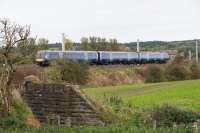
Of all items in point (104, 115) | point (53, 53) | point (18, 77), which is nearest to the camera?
point (104, 115)

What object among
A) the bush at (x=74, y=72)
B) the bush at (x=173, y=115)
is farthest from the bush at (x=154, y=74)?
the bush at (x=173, y=115)

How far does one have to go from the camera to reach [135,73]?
253ft

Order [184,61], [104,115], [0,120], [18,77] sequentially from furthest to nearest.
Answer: [184,61] → [18,77] → [104,115] → [0,120]

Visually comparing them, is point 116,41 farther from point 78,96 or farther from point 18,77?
point 78,96

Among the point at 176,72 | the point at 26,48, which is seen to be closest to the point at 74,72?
the point at 176,72

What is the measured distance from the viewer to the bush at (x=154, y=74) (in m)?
76.4

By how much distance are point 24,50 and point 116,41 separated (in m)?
100

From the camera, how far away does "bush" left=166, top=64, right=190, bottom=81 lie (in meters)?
78.9

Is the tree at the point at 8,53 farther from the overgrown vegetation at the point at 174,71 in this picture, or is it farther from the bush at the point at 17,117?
the overgrown vegetation at the point at 174,71

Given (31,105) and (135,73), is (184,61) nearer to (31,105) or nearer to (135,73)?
(135,73)

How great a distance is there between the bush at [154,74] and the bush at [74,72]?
1606 cm

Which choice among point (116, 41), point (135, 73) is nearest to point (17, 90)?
point (135, 73)

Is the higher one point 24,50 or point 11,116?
point 24,50

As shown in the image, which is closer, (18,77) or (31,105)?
(31,105)
